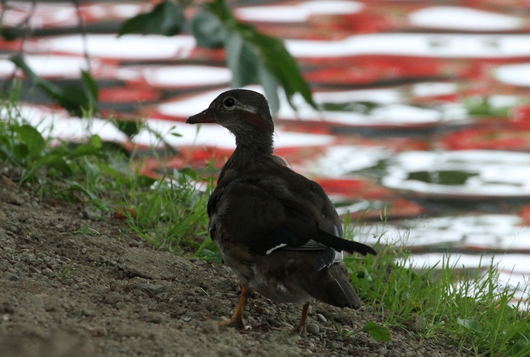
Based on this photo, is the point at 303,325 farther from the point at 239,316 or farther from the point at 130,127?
the point at 130,127

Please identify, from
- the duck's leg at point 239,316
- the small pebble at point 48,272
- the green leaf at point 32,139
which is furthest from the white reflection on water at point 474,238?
the small pebble at point 48,272

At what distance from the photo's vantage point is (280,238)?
9.77 feet

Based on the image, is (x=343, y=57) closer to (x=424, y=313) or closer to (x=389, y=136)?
(x=389, y=136)

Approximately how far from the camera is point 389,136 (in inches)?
314

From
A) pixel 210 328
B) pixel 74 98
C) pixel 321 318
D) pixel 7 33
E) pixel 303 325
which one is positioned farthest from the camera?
pixel 7 33

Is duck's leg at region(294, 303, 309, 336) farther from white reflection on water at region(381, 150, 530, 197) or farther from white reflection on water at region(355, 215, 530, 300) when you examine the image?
white reflection on water at region(381, 150, 530, 197)

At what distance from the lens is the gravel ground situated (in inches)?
104

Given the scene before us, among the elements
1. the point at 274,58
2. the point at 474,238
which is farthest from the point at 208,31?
the point at 474,238

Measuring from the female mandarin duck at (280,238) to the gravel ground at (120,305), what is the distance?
0.20 m

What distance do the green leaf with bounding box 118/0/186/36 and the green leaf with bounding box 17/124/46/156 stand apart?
2.64 ft

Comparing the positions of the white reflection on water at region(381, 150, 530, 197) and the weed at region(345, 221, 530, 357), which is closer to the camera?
the weed at region(345, 221, 530, 357)

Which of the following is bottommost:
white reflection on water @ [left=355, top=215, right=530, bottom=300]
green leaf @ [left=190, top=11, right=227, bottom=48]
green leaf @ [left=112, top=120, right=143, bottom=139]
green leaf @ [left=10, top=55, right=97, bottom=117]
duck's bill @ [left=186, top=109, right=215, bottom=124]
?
white reflection on water @ [left=355, top=215, right=530, bottom=300]

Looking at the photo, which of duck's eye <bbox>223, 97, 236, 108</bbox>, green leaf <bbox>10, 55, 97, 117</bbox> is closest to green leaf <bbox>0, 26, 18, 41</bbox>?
green leaf <bbox>10, 55, 97, 117</bbox>

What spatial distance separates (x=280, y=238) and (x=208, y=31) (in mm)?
1874
